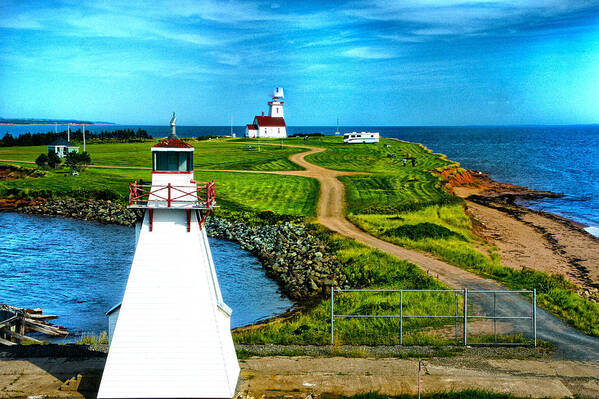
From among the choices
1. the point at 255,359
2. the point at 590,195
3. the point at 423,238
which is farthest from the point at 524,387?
the point at 590,195

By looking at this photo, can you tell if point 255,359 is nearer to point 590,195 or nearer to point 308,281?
point 308,281

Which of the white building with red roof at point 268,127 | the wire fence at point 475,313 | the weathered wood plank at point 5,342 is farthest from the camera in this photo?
the white building with red roof at point 268,127

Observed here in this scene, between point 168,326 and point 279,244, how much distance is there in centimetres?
2538

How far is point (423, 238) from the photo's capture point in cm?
4088

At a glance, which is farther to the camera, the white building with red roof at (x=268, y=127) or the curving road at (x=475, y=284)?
the white building with red roof at (x=268, y=127)

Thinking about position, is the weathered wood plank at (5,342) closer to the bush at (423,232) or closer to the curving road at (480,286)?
the curving road at (480,286)

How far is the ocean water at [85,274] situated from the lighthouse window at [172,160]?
12.9 m

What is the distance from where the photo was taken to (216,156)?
90125mm

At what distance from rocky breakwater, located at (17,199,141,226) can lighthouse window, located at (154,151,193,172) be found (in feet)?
118

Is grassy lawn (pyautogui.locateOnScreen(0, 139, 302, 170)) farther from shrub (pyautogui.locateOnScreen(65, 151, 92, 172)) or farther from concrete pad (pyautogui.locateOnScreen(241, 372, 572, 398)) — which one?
concrete pad (pyautogui.locateOnScreen(241, 372, 572, 398))

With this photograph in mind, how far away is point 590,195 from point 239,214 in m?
54.8

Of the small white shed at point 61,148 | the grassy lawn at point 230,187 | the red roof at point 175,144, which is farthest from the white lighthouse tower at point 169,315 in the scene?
the small white shed at point 61,148

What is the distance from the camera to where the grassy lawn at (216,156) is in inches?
3112

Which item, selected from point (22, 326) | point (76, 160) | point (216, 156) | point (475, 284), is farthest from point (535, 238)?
point (216, 156)
